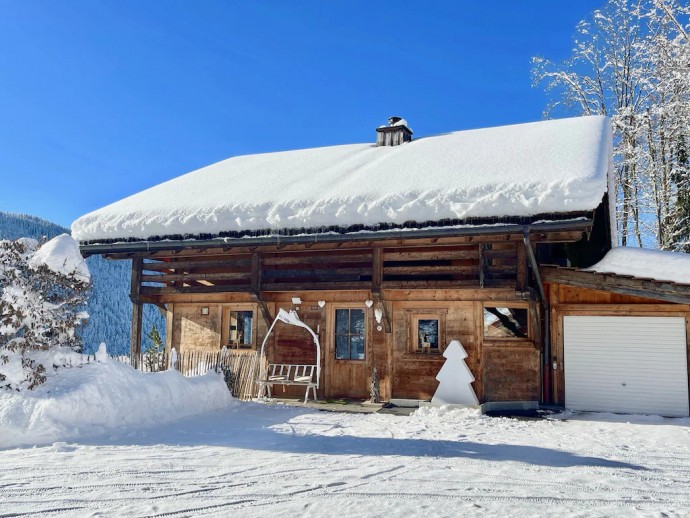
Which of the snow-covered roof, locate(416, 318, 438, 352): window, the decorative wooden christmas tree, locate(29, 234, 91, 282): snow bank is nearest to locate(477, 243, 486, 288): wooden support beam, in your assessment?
the snow-covered roof

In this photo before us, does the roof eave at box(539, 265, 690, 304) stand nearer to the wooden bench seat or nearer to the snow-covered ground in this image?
the snow-covered ground

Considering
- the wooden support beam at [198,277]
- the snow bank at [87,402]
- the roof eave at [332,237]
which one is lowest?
the snow bank at [87,402]

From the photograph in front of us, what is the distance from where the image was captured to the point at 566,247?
14.6 meters

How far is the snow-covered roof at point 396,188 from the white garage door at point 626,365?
3074 mm

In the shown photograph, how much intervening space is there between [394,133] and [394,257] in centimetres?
654

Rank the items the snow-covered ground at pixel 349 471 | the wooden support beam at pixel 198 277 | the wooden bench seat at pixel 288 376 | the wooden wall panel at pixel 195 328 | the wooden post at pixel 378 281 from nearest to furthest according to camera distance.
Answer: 1. the snow-covered ground at pixel 349 471
2. the wooden post at pixel 378 281
3. the wooden bench seat at pixel 288 376
4. the wooden support beam at pixel 198 277
5. the wooden wall panel at pixel 195 328

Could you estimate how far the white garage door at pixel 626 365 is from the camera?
11.8 metres

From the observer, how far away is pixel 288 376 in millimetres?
13750

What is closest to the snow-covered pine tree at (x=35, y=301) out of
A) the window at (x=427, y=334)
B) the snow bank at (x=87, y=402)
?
the snow bank at (x=87, y=402)

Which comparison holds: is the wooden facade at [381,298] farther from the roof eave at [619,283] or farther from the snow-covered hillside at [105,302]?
the snow-covered hillside at [105,302]

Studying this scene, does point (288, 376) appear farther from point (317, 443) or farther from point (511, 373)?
point (317, 443)

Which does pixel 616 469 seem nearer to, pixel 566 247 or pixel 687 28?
pixel 566 247

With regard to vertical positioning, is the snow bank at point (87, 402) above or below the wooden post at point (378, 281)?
below

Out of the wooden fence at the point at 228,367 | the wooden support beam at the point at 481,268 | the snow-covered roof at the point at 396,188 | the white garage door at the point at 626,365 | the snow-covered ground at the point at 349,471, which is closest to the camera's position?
the snow-covered ground at the point at 349,471
